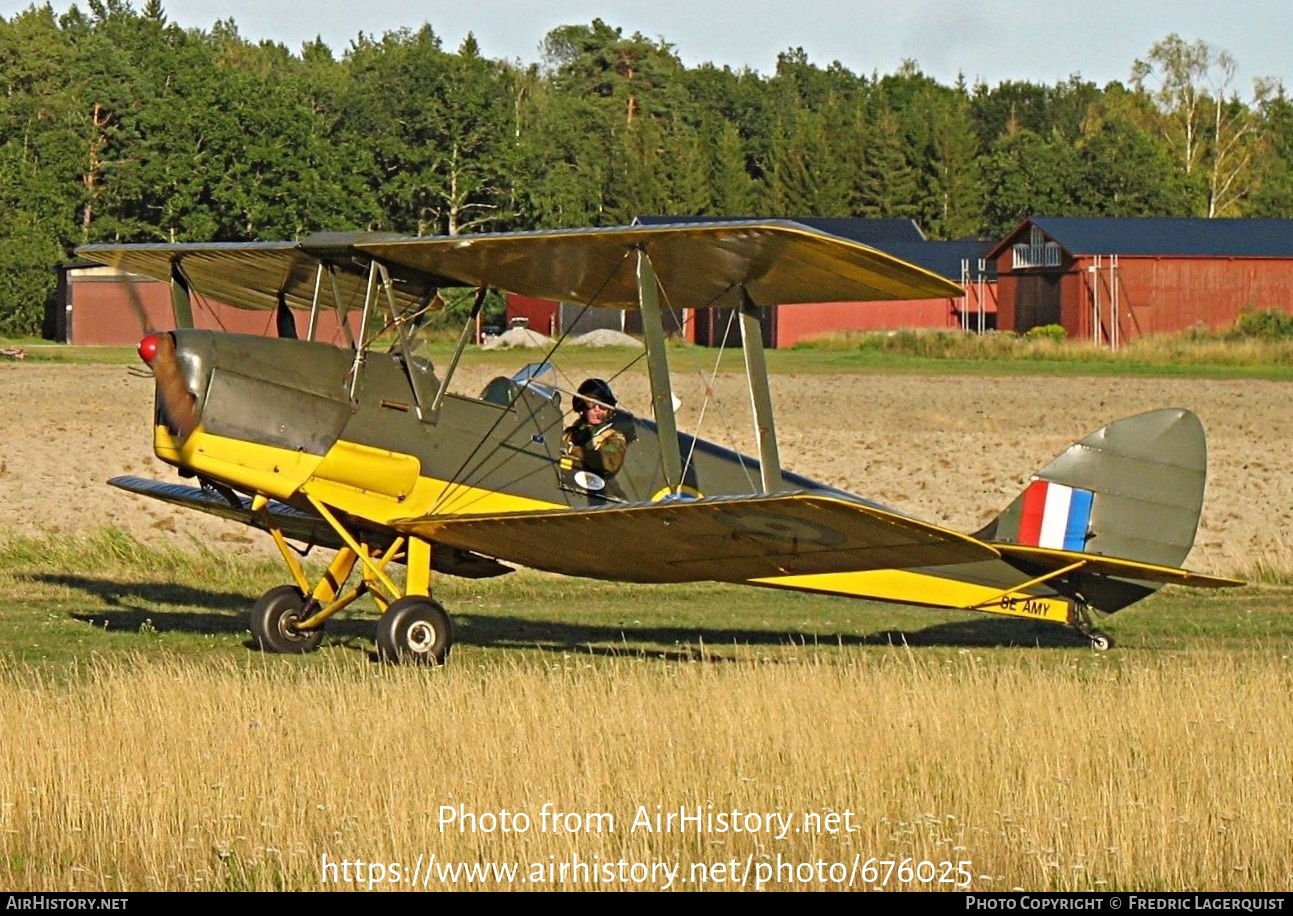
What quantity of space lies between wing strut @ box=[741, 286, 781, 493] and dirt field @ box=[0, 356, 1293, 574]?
5.54 metres

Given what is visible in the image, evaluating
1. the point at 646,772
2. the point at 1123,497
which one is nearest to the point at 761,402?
the point at 1123,497

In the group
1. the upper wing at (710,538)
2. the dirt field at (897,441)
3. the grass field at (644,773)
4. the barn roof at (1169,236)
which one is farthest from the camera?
the barn roof at (1169,236)

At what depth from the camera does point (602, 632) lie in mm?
14086

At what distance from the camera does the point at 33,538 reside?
18172 millimetres

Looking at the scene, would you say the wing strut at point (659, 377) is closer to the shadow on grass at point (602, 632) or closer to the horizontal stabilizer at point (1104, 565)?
the shadow on grass at point (602, 632)

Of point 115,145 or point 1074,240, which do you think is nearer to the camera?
point 1074,240

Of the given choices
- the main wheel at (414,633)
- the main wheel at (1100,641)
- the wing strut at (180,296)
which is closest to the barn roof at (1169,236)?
the main wheel at (1100,641)

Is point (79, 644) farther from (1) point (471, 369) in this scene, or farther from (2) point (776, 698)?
(1) point (471, 369)

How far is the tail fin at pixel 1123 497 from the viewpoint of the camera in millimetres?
12805

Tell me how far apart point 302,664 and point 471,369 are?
82.5 ft

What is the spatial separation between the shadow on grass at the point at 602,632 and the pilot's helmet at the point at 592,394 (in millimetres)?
1662

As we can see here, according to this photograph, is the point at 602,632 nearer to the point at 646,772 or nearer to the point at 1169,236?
the point at 646,772

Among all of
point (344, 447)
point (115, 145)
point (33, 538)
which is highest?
point (115, 145)
